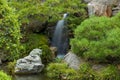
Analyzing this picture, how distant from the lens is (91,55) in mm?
12359

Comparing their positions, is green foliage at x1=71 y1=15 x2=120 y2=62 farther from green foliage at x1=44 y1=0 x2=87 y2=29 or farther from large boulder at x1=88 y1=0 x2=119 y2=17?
green foliage at x1=44 y1=0 x2=87 y2=29

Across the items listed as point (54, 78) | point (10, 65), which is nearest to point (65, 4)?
point (10, 65)

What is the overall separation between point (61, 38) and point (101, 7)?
3111mm

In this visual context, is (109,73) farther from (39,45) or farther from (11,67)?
(39,45)

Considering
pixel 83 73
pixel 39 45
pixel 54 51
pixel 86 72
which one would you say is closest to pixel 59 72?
pixel 83 73

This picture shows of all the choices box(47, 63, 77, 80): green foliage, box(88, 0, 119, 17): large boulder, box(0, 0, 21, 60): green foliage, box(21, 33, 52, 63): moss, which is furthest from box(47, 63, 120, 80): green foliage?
box(0, 0, 21, 60): green foliage

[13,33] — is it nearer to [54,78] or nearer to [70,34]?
[54,78]

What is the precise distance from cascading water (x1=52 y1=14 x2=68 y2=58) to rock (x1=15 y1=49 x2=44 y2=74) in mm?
2654

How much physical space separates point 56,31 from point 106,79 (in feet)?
25.2

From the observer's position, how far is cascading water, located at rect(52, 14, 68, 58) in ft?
60.7

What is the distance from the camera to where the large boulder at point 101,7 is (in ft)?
55.8

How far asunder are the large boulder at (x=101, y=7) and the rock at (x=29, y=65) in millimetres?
3740

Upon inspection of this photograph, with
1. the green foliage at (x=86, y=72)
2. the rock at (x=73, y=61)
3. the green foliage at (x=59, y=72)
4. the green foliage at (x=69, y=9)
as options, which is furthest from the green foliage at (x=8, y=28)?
the green foliage at (x=69, y=9)

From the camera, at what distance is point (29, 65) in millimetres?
15281
